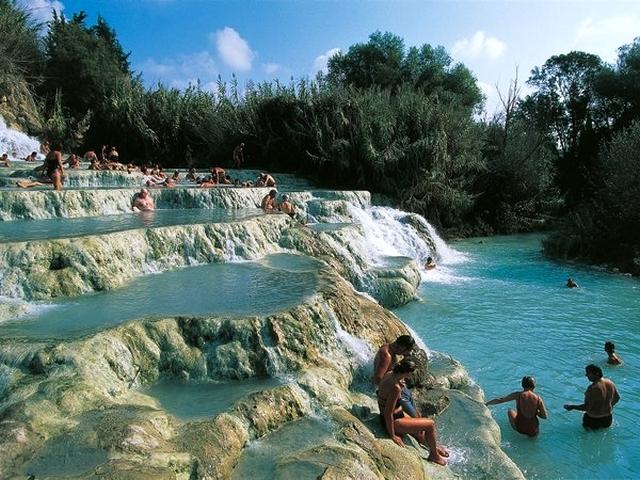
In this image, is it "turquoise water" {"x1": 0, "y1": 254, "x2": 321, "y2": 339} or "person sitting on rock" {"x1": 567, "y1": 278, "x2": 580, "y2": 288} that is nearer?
"turquoise water" {"x1": 0, "y1": 254, "x2": 321, "y2": 339}

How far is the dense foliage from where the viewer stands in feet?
66.4

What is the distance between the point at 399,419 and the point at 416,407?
939 mm

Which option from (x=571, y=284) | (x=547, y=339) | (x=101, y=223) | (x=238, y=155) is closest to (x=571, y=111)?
(x=238, y=155)

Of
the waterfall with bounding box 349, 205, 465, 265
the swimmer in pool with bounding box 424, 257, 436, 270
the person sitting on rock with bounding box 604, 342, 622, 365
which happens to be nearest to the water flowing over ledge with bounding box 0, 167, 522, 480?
the person sitting on rock with bounding box 604, 342, 622, 365

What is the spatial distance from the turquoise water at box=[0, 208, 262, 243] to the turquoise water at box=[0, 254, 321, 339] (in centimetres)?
178

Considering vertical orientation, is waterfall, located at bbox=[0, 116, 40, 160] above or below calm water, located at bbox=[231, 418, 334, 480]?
above

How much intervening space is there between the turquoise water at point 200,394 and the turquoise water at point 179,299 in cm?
98

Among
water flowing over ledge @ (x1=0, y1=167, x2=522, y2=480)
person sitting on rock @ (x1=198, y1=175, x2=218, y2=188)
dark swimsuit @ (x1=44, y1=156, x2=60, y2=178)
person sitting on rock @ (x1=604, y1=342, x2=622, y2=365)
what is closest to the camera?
water flowing over ledge @ (x1=0, y1=167, x2=522, y2=480)

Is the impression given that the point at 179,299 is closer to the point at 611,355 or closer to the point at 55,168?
the point at 611,355

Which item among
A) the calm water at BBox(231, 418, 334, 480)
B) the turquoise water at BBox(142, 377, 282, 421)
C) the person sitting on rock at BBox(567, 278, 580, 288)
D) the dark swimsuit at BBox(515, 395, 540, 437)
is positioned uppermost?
the person sitting on rock at BBox(567, 278, 580, 288)

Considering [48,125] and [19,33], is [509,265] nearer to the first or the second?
[48,125]

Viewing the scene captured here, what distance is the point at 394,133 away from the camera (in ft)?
68.8

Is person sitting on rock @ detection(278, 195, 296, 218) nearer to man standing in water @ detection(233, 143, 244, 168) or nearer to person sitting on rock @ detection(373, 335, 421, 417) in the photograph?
person sitting on rock @ detection(373, 335, 421, 417)

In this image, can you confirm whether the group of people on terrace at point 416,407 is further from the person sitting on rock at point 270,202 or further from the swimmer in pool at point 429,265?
the person sitting on rock at point 270,202
